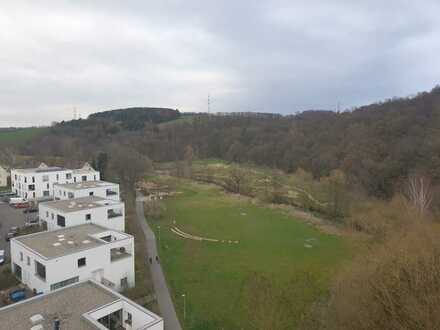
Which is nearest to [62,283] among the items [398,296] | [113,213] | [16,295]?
[16,295]

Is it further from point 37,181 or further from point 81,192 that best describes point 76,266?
point 37,181

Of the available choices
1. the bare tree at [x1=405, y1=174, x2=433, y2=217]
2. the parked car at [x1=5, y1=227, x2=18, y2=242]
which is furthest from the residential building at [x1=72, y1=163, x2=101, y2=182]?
the bare tree at [x1=405, y1=174, x2=433, y2=217]

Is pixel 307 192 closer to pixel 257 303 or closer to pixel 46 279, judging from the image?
pixel 257 303

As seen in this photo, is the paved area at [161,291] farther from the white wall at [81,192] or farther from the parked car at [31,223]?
the parked car at [31,223]

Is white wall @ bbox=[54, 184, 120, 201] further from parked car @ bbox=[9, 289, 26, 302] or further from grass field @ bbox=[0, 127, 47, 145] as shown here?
grass field @ bbox=[0, 127, 47, 145]

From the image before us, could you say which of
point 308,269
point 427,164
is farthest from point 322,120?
point 308,269

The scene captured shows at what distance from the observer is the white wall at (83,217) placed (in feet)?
86.6

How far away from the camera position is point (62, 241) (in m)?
21.3

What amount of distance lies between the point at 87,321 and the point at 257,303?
1072cm

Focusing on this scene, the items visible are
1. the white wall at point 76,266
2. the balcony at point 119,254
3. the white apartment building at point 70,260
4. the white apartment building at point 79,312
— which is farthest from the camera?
the balcony at point 119,254

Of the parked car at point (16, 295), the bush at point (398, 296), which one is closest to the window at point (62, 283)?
the parked car at point (16, 295)

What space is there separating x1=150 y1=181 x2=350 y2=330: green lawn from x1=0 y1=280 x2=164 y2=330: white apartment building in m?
4.58

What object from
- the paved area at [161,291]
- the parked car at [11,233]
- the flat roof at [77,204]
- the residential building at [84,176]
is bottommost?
the paved area at [161,291]

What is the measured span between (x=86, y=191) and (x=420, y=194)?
116ft
